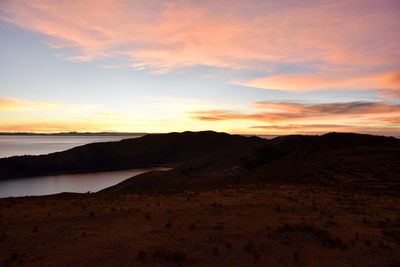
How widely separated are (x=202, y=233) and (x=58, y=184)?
3336 inches

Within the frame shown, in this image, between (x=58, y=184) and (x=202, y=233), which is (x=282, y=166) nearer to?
(x=202, y=233)

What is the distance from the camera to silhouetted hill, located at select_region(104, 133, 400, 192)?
34094mm

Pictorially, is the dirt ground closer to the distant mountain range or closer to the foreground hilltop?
the foreground hilltop

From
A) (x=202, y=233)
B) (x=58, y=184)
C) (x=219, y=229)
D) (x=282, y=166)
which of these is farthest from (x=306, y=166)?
(x=58, y=184)

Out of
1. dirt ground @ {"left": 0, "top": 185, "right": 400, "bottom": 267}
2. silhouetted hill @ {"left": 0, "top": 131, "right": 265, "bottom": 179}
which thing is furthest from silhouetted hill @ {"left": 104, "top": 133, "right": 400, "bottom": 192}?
silhouetted hill @ {"left": 0, "top": 131, "right": 265, "bottom": 179}

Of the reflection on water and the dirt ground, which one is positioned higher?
the dirt ground

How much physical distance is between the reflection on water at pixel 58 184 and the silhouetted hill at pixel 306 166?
31.5 m

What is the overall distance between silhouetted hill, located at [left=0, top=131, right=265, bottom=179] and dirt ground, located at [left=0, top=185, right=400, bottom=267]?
7925cm

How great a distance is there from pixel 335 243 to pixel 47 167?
11429 centimetres

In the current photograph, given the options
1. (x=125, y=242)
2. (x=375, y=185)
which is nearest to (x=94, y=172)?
(x=375, y=185)

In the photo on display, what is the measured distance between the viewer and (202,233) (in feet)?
44.4

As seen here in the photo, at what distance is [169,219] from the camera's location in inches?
629

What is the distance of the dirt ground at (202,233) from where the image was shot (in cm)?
1093

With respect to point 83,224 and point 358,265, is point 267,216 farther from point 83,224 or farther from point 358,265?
point 83,224
